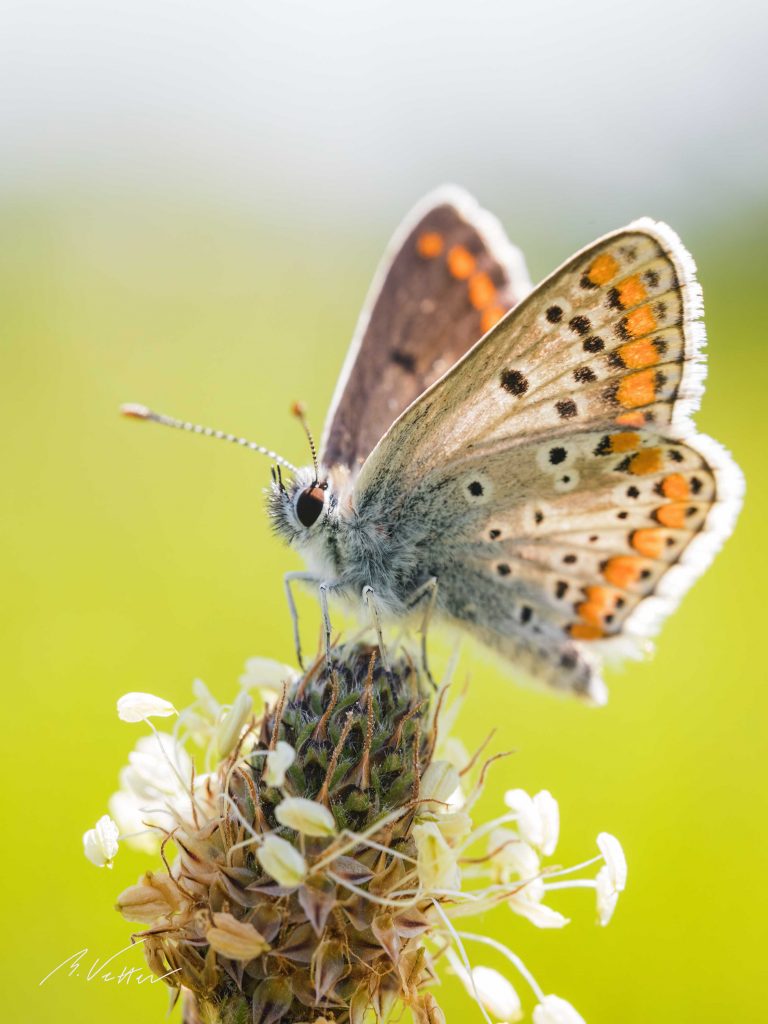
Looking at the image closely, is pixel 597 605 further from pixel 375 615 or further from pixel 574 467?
pixel 375 615

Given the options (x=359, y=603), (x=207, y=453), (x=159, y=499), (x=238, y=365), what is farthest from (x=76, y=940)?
(x=238, y=365)

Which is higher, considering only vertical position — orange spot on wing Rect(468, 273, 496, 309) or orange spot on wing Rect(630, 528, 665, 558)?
orange spot on wing Rect(468, 273, 496, 309)

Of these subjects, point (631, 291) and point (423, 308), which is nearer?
point (631, 291)

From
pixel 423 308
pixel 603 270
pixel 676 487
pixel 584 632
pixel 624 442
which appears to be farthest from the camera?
pixel 423 308

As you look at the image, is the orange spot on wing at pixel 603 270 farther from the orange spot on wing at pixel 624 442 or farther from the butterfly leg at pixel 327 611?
the butterfly leg at pixel 327 611

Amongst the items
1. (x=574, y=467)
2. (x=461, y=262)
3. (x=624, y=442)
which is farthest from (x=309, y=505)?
(x=461, y=262)

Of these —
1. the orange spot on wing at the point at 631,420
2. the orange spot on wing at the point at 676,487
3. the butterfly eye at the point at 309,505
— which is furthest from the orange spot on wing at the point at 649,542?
the butterfly eye at the point at 309,505

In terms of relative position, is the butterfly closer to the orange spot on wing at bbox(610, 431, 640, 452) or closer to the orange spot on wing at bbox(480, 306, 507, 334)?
the orange spot on wing at bbox(610, 431, 640, 452)

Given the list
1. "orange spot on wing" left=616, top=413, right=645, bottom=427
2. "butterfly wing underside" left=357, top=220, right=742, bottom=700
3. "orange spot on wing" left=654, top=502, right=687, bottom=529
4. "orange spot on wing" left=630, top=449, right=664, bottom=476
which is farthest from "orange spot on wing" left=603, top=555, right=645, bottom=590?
"orange spot on wing" left=616, top=413, right=645, bottom=427
